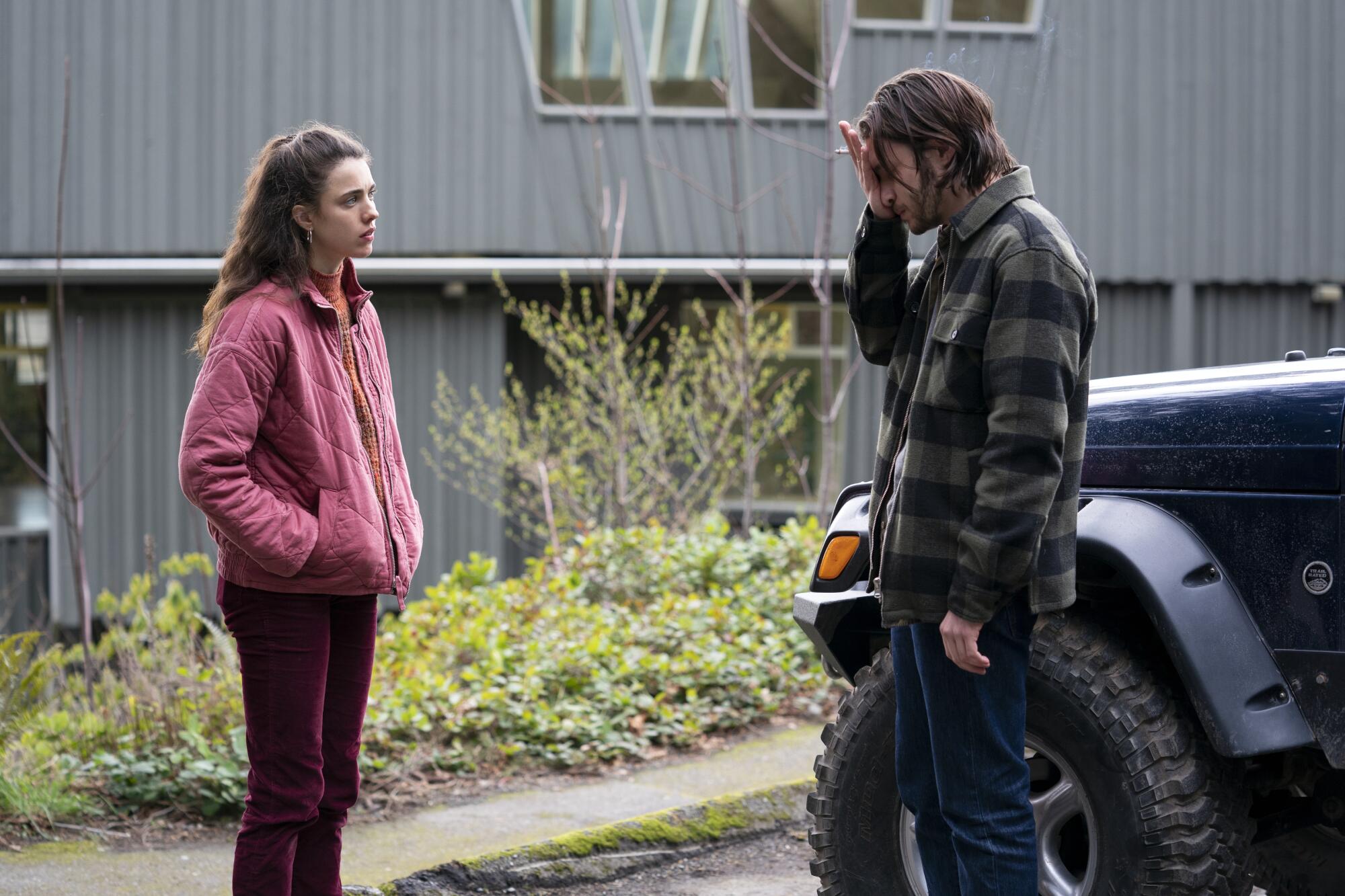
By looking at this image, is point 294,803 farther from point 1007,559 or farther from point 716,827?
point 716,827

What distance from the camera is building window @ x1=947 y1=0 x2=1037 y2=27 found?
395 inches

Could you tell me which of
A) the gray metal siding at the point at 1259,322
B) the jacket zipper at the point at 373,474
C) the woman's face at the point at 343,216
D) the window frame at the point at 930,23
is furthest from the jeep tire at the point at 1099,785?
the gray metal siding at the point at 1259,322

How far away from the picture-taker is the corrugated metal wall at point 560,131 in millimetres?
10711

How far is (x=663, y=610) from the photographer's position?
21.5ft

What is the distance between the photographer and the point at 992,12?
34.1ft

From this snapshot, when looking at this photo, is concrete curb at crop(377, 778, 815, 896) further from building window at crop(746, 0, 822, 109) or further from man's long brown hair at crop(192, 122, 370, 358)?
building window at crop(746, 0, 822, 109)

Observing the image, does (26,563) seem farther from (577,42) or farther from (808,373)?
(808,373)

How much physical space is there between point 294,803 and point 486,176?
8811 millimetres

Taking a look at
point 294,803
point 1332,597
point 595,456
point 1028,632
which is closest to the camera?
point 1028,632

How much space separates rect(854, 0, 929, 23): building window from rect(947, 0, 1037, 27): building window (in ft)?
0.84

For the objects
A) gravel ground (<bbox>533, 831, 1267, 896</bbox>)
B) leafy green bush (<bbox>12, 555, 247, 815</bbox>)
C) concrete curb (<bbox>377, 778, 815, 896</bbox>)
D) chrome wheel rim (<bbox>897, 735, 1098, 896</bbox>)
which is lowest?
gravel ground (<bbox>533, 831, 1267, 896</bbox>)

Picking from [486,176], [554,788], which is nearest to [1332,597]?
[554,788]

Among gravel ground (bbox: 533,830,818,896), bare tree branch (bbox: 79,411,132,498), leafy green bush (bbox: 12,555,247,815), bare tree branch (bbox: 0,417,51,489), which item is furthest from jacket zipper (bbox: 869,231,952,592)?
bare tree branch (bbox: 79,411,132,498)

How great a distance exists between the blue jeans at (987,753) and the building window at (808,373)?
29.6 feet
